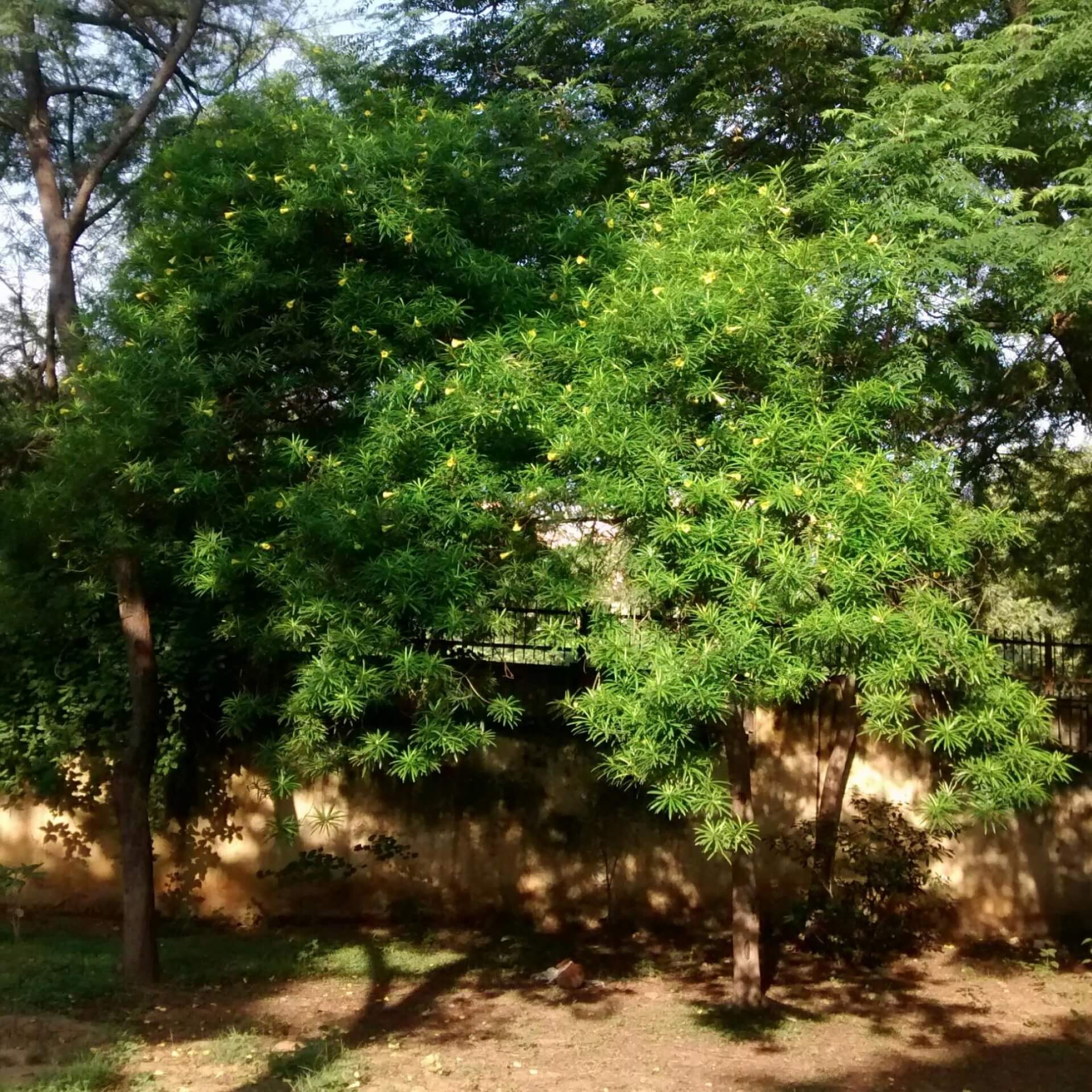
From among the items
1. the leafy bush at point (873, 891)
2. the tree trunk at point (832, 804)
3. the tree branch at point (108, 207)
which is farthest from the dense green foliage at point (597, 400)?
the tree branch at point (108, 207)

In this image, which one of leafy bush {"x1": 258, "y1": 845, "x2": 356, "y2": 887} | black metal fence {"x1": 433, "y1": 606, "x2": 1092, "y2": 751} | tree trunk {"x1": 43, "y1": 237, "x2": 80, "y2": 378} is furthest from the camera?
tree trunk {"x1": 43, "y1": 237, "x2": 80, "y2": 378}

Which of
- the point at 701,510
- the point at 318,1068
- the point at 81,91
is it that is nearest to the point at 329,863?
the point at 318,1068

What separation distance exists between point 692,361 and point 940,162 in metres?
2.25

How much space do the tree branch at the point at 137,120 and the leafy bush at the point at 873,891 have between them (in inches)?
320

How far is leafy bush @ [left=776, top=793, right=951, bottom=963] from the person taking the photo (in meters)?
7.61

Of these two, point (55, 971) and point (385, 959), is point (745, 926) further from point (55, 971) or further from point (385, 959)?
point (55, 971)

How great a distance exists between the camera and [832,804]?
7.79 meters

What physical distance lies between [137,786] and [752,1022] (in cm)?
371

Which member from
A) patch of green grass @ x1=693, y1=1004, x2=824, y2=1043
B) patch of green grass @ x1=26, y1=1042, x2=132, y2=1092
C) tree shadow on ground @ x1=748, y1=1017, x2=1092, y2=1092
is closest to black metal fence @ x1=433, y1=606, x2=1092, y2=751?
tree shadow on ground @ x1=748, y1=1017, x2=1092, y2=1092

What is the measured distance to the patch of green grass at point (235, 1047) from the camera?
5371mm

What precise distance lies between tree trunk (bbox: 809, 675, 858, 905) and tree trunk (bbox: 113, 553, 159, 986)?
13.7 ft

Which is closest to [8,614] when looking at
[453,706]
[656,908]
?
[453,706]

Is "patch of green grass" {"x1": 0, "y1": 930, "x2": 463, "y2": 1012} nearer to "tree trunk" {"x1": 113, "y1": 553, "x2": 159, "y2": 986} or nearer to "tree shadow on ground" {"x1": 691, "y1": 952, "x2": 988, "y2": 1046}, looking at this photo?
"tree trunk" {"x1": 113, "y1": 553, "x2": 159, "y2": 986}

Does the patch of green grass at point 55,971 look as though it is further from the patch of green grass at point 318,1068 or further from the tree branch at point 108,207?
the tree branch at point 108,207
